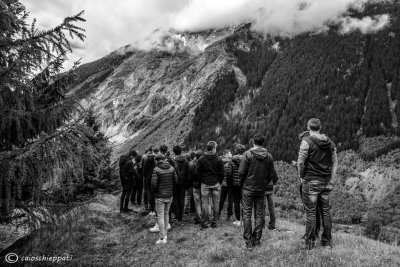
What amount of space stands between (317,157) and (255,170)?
1447 mm

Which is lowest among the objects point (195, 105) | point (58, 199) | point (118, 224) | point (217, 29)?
point (118, 224)

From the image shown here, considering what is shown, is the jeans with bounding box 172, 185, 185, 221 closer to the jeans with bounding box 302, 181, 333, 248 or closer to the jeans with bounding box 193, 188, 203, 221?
the jeans with bounding box 193, 188, 203, 221

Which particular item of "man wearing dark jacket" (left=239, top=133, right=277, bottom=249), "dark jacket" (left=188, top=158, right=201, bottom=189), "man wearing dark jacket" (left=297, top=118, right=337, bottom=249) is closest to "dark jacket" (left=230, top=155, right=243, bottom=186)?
"dark jacket" (left=188, top=158, right=201, bottom=189)

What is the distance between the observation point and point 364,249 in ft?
21.0

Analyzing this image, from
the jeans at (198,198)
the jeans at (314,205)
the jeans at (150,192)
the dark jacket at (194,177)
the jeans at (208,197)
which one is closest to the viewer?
the jeans at (314,205)

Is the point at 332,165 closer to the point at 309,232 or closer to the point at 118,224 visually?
the point at 309,232

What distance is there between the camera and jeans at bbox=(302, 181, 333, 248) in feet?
20.7

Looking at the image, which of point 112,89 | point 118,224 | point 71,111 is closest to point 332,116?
point 118,224

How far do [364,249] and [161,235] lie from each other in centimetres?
510

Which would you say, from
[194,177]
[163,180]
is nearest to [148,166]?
[194,177]

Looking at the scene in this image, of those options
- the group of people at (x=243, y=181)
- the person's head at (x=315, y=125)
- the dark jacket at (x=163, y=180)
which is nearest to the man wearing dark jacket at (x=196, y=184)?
the group of people at (x=243, y=181)

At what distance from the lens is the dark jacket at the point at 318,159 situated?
20.7 ft
